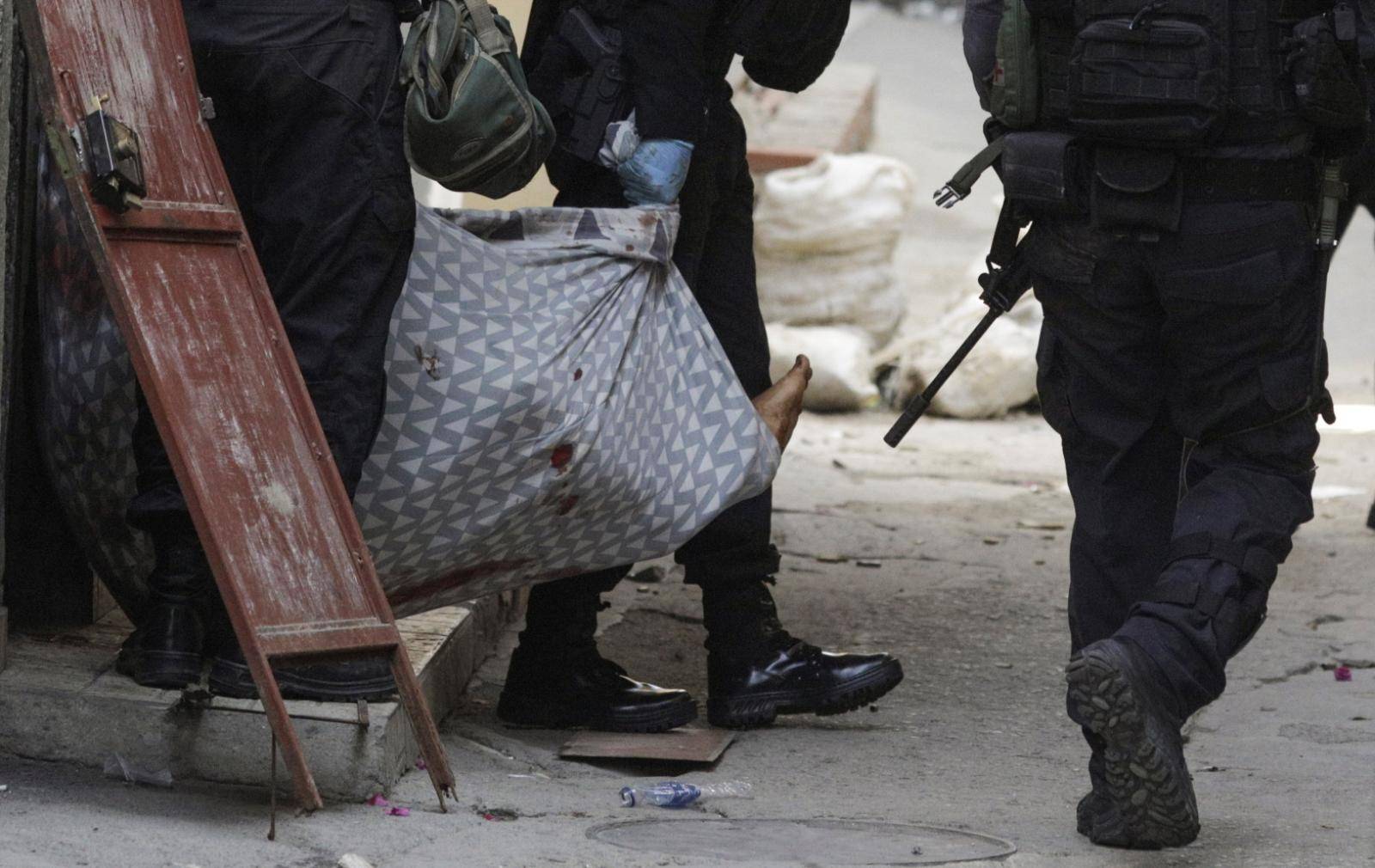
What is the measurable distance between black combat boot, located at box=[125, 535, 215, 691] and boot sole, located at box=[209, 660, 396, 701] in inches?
2.3

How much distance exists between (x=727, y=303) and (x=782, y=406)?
0.76 ft

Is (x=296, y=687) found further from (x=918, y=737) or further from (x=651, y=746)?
(x=918, y=737)

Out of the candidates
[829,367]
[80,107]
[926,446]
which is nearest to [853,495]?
[926,446]

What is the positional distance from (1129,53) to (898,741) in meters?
1.37

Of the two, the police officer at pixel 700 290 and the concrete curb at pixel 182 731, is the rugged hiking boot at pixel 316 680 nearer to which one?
the concrete curb at pixel 182 731

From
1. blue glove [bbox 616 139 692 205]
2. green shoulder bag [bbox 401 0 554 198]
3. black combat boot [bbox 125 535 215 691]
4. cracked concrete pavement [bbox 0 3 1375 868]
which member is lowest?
cracked concrete pavement [bbox 0 3 1375 868]

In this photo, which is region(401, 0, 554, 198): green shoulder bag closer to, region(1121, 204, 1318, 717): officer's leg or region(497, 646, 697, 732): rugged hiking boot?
region(1121, 204, 1318, 717): officer's leg

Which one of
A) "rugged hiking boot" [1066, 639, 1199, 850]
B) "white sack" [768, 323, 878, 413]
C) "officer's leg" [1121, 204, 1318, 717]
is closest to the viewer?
"rugged hiking boot" [1066, 639, 1199, 850]

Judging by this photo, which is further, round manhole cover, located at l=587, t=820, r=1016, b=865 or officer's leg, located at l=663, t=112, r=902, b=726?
officer's leg, located at l=663, t=112, r=902, b=726

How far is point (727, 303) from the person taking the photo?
3326 mm

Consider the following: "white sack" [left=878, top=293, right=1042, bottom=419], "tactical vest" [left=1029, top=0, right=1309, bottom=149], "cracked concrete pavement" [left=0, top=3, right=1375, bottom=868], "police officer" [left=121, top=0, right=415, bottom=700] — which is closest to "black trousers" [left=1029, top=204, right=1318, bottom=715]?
"tactical vest" [left=1029, top=0, right=1309, bottom=149]

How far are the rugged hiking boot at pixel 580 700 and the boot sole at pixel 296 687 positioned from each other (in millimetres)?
561

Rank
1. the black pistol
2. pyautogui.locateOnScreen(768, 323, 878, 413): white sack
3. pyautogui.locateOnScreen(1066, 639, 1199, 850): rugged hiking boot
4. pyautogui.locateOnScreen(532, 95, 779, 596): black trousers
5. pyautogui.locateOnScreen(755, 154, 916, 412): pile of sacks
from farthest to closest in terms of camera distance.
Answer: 1. pyautogui.locateOnScreen(755, 154, 916, 412): pile of sacks
2. pyautogui.locateOnScreen(768, 323, 878, 413): white sack
3. pyautogui.locateOnScreen(532, 95, 779, 596): black trousers
4. the black pistol
5. pyautogui.locateOnScreen(1066, 639, 1199, 850): rugged hiking boot

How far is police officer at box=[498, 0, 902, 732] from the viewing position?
302cm
